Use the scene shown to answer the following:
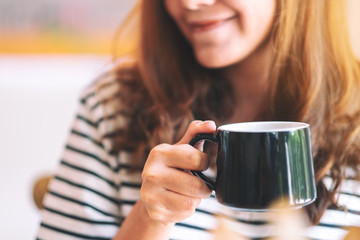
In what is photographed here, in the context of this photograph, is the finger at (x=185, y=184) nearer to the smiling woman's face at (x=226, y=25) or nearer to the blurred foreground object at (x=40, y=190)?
the smiling woman's face at (x=226, y=25)

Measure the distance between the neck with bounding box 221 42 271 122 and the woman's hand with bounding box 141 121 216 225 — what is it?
37cm

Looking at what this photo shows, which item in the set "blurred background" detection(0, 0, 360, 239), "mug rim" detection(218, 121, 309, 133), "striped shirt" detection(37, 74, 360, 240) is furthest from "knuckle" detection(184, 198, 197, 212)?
"blurred background" detection(0, 0, 360, 239)

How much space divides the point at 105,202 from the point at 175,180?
1.29 feet

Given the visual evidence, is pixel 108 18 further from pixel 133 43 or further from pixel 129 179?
pixel 129 179

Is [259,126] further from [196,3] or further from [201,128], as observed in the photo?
[196,3]

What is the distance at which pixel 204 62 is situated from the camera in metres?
0.89

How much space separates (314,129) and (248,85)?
0.20 meters

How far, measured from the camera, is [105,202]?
0.98 m

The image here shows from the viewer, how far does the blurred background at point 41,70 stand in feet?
6.15

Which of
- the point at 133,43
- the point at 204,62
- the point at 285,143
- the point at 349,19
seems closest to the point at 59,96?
the point at 133,43

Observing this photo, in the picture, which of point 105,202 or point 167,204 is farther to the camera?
point 105,202

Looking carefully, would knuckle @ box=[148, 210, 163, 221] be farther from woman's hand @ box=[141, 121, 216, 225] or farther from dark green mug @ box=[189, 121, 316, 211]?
dark green mug @ box=[189, 121, 316, 211]

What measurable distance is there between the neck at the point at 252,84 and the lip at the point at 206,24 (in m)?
0.14

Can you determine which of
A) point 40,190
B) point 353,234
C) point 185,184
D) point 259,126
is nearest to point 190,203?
point 185,184
